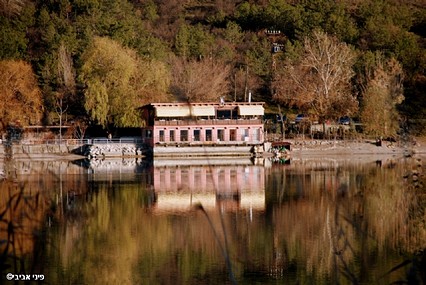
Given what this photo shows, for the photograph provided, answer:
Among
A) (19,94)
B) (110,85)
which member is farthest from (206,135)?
(19,94)

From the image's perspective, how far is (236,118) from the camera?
58.2 m

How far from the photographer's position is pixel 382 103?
60062 mm

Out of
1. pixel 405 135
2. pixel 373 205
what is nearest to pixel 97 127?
pixel 405 135

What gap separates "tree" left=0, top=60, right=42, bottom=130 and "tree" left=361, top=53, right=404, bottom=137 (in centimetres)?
2482

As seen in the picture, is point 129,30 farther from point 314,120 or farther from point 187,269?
point 187,269

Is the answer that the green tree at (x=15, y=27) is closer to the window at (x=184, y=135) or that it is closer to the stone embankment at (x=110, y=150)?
the stone embankment at (x=110, y=150)

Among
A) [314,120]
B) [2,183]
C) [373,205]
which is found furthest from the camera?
[314,120]

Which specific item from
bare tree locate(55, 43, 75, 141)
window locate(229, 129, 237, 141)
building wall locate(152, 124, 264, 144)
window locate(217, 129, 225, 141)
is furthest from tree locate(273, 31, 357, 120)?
bare tree locate(55, 43, 75, 141)

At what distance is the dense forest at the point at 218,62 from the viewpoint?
5744 cm

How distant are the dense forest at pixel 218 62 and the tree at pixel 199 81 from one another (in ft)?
0.37

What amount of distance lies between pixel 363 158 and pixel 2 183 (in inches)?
1052

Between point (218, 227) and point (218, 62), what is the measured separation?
164 feet

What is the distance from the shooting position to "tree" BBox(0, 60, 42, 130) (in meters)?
55.3

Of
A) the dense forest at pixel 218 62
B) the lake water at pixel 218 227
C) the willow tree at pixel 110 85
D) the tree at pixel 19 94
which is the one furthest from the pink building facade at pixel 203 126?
the lake water at pixel 218 227
